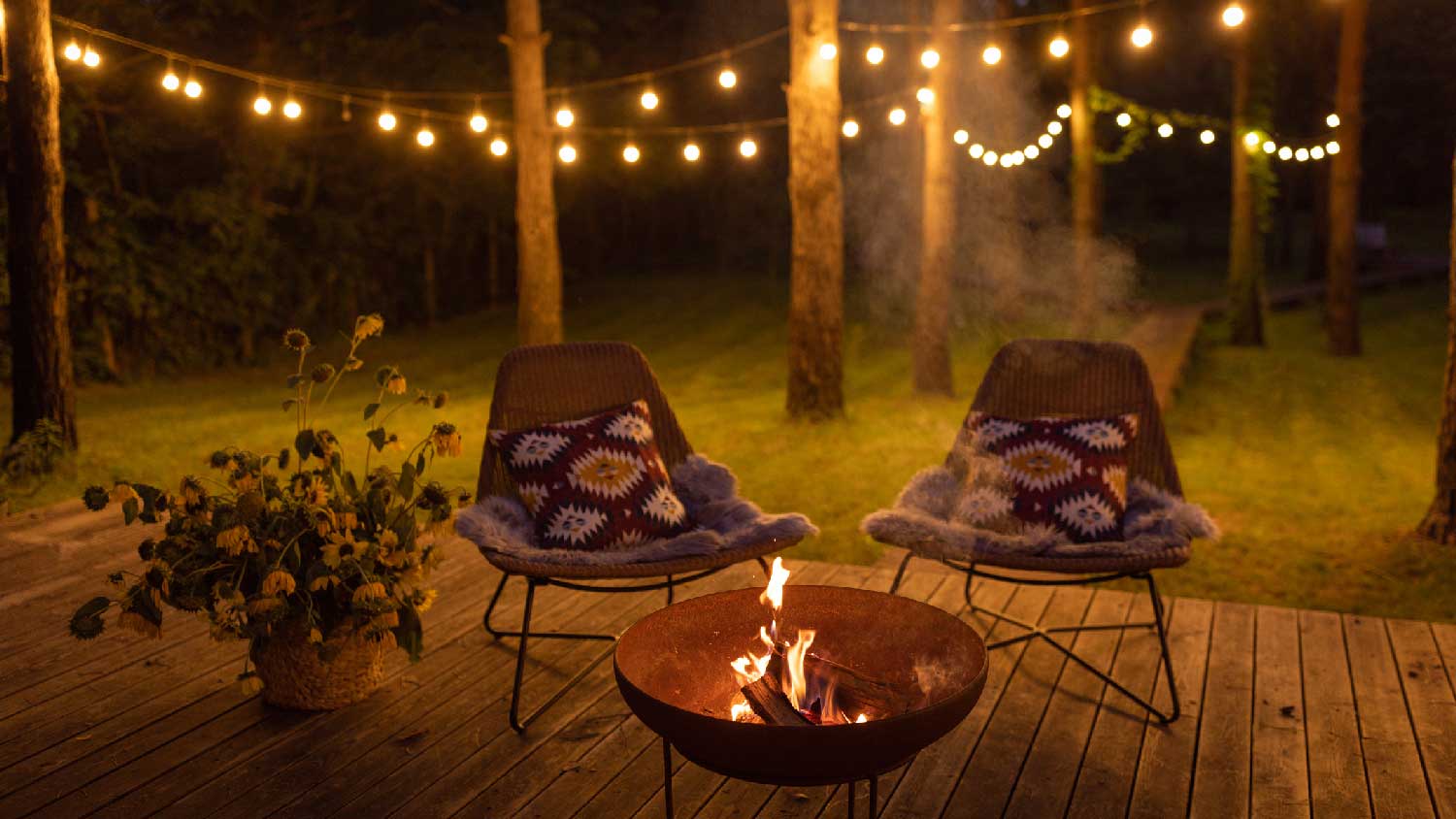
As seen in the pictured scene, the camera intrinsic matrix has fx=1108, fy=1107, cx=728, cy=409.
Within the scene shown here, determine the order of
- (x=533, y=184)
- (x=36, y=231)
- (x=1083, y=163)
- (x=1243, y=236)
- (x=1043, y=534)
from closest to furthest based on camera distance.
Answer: (x=1043, y=534)
(x=36, y=231)
(x=533, y=184)
(x=1083, y=163)
(x=1243, y=236)

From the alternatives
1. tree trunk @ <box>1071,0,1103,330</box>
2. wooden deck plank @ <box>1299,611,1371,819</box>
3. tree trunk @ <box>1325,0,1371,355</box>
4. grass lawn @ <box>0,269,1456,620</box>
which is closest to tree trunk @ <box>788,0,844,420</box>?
grass lawn @ <box>0,269,1456,620</box>

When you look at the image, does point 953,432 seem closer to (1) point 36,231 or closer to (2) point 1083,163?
(2) point 1083,163

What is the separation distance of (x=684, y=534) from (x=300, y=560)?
102 cm

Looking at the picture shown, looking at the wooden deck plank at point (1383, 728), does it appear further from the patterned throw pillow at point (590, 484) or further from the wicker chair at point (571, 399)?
the patterned throw pillow at point (590, 484)

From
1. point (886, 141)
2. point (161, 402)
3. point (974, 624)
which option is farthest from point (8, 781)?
point (886, 141)

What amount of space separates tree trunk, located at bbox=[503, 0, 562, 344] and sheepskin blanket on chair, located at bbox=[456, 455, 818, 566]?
5.59 m

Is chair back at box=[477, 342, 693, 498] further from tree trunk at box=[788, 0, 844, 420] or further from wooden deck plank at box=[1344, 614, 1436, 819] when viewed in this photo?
tree trunk at box=[788, 0, 844, 420]

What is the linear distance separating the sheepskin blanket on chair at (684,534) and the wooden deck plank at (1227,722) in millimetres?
1108

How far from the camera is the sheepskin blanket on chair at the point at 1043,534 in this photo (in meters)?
2.90

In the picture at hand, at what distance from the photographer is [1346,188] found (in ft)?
37.1

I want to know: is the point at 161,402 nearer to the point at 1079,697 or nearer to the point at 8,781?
the point at 8,781

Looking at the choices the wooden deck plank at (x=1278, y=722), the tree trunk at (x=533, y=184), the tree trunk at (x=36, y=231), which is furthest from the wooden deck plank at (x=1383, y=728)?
the tree trunk at (x=533, y=184)

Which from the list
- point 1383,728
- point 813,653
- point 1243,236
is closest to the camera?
point 813,653

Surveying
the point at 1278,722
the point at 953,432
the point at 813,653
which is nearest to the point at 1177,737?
the point at 1278,722
